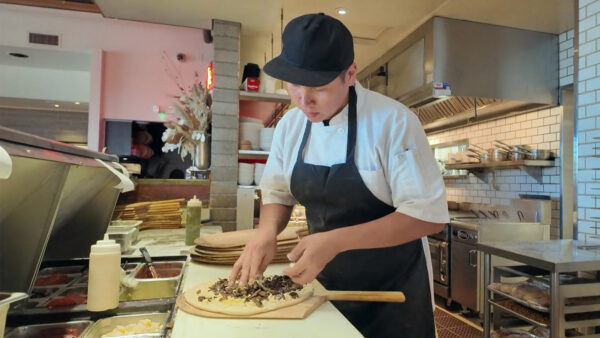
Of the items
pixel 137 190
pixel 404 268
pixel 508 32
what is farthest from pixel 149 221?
pixel 508 32

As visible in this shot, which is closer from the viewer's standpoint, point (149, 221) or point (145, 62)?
point (149, 221)

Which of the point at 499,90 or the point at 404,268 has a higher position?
the point at 499,90

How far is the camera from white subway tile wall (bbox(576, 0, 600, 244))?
276 cm

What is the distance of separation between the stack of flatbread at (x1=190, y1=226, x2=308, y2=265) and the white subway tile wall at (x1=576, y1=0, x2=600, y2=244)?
92.7 inches

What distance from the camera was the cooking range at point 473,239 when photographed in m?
4.07

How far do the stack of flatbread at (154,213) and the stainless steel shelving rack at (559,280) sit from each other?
7.58 ft

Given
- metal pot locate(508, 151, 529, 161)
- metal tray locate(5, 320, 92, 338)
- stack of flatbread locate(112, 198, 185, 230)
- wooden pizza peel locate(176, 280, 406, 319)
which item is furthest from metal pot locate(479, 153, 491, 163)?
metal tray locate(5, 320, 92, 338)

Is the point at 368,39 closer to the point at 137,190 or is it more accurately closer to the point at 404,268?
the point at 137,190

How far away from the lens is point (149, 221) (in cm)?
294

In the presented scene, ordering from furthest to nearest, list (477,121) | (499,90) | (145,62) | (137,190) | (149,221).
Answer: (145,62)
(477,121)
(499,90)
(137,190)
(149,221)

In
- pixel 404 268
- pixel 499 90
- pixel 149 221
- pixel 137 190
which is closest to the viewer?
pixel 404 268

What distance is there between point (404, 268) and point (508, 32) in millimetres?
3802

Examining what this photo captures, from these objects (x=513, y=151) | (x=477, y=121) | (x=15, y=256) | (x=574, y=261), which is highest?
(x=477, y=121)

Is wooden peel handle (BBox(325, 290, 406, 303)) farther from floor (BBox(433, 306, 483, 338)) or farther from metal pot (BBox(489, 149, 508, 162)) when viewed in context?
metal pot (BBox(489, 149, 508, 162))
